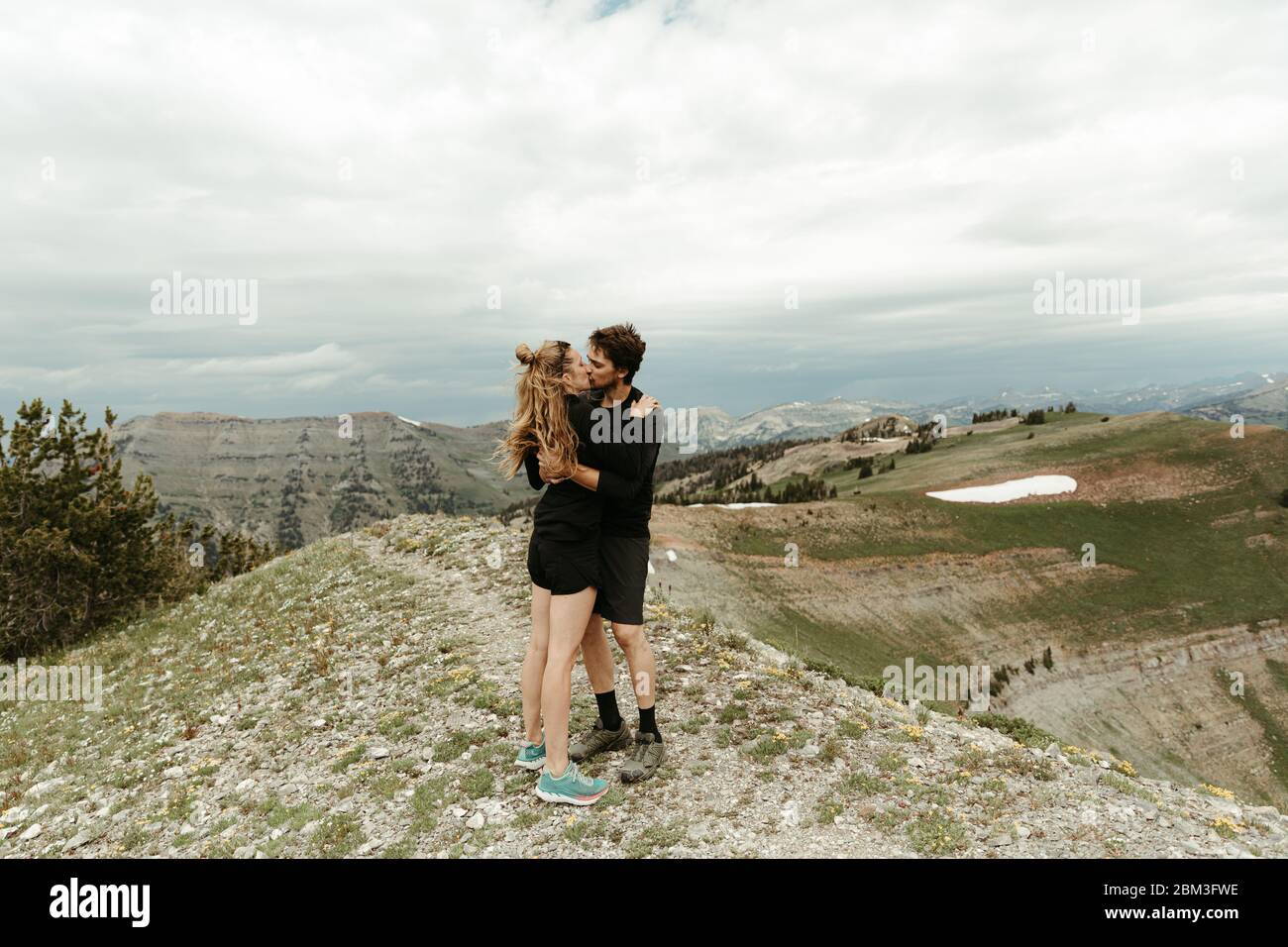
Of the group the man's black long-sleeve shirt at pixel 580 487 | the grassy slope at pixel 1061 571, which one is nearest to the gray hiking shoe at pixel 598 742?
the man's black long-sleeve shirt at pixel 580 487

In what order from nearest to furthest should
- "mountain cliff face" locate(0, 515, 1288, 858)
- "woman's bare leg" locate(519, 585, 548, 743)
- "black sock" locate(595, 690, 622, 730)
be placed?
"mountain cliff face" locate(0, 515, 1288, 858) → "woman's bare leg" locate(519, 585, 548, 743) → "black sock" locate(595, 690, 622, 730)

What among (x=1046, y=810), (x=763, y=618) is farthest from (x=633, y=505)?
(x=763, y=618)

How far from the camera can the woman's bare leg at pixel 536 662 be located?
6973 millimetres

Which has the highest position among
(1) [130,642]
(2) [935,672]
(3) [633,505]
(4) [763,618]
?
(3) [633,505]

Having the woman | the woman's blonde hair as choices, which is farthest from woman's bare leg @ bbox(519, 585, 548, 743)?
the woman's blonde hair

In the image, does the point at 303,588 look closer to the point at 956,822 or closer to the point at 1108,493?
the point at 956,822

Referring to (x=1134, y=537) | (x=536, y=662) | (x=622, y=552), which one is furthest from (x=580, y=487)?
(x=1134, y=537)

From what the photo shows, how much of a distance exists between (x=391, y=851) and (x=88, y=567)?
2509 cm

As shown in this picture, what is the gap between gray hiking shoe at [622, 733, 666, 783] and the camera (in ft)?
24.9

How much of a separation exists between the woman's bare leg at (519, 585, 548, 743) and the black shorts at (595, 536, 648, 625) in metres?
0.64

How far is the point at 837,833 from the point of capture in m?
6.82

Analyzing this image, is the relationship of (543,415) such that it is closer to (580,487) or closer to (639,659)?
(580,487)

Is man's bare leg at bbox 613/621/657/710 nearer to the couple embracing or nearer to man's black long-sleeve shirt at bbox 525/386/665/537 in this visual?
the couple embracing
